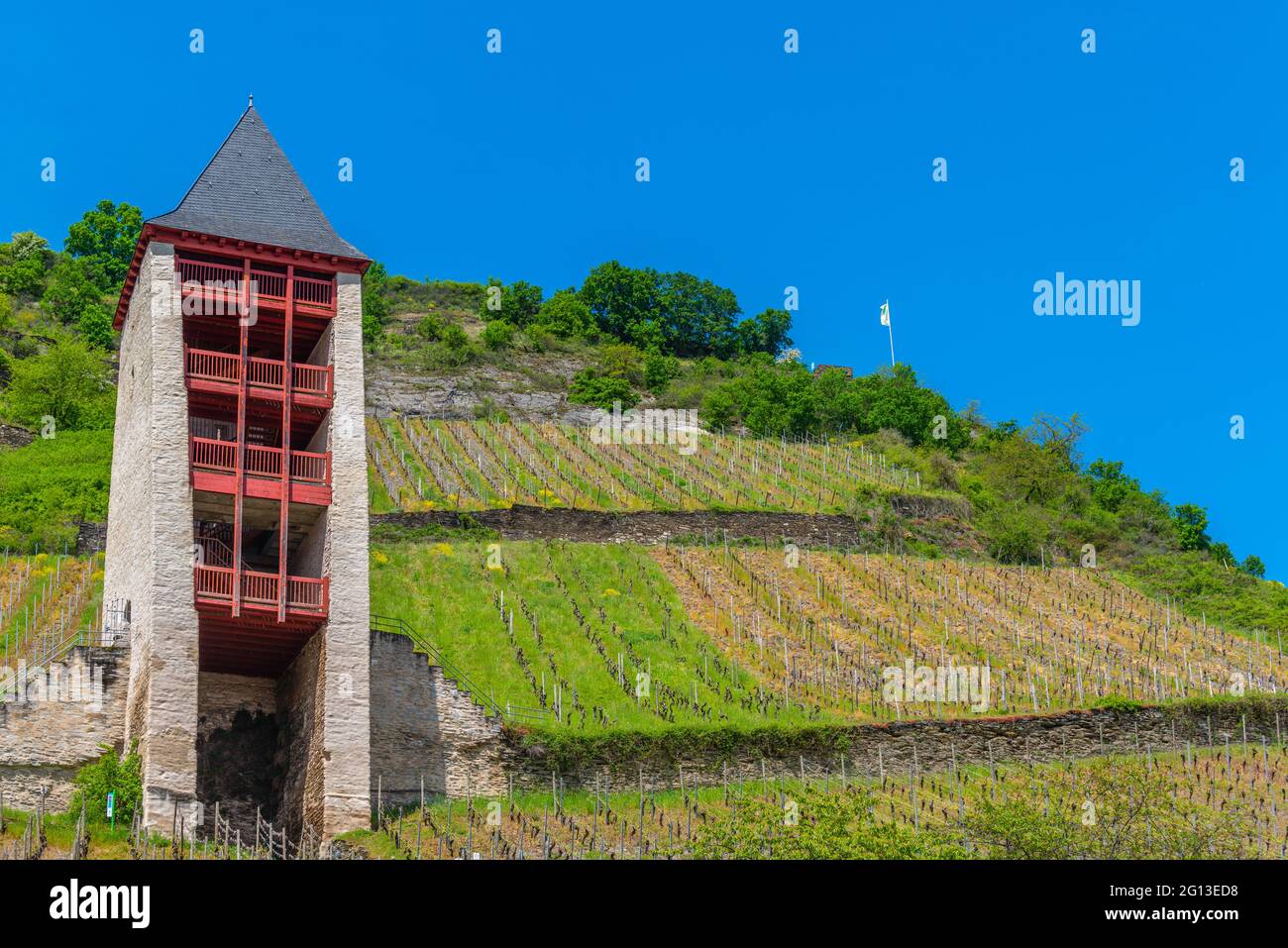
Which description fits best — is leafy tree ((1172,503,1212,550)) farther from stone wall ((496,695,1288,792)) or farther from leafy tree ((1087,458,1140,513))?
stone wall ((496,695,1288,792))

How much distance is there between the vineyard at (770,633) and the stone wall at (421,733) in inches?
107

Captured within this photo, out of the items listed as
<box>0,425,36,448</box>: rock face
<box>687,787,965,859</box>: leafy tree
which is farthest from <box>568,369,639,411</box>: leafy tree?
<box>687,787,965,859</box>: leafy tree

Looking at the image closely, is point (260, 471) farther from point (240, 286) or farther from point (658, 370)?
point (658, 370)

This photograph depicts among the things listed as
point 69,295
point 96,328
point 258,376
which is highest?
point 69,295

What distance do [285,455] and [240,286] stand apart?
4357mm

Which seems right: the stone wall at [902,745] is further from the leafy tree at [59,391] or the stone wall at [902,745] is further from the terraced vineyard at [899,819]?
the leafy tree at [59,391]

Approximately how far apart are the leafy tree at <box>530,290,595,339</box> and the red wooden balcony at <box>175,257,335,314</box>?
74.9 meters

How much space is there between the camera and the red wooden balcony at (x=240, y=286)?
45219 mm

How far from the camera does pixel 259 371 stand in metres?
45.5

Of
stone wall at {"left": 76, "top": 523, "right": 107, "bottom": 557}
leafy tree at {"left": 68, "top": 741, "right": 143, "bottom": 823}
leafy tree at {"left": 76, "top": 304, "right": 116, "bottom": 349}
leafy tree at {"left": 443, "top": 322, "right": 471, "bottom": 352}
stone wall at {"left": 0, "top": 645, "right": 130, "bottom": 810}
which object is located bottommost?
leafy tree at {"left": 68, "top": 741, "right": 143, "bottom": 823}

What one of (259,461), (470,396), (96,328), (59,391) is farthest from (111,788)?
(470,396)

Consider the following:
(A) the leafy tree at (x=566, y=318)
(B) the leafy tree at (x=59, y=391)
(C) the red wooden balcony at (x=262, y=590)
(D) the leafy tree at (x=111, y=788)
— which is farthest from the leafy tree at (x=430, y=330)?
(D) the leafy tree at (x=111, y=788)

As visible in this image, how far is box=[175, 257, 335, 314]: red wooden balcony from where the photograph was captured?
45.2 meters
